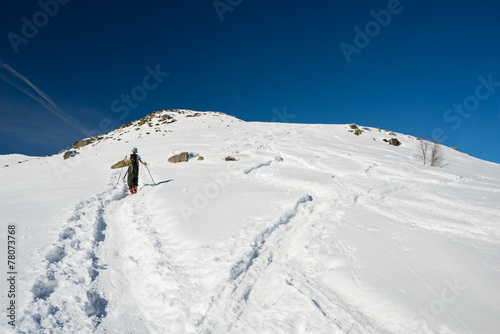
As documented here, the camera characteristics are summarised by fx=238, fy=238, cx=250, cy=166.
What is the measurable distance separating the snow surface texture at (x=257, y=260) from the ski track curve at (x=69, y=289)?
3 cm

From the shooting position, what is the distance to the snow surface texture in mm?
4031

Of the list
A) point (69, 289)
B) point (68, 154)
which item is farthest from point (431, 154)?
point (68, 154)

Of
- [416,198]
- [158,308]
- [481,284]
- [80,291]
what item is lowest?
[80,291]

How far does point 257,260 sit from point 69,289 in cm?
380

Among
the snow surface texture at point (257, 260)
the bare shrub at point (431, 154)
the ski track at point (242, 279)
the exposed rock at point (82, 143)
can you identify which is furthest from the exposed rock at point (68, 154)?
the bare shrub at point (431, 154)

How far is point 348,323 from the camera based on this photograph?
3977mm

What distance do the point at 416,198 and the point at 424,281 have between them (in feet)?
21.2

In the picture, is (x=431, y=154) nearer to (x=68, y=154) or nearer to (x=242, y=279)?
(x=242, y=279)

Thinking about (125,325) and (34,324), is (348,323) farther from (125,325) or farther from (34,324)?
(34,324)

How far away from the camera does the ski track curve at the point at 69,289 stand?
12.2ft

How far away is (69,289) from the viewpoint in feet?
14.9

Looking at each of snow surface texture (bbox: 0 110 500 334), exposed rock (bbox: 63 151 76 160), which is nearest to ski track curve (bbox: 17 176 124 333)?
snow surface texture (bbox: 0 110 500 334)

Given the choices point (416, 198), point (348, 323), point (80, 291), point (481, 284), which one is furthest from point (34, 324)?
point (416, 198)

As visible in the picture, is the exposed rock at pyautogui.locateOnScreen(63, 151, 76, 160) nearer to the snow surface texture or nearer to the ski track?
the snow surface texture
